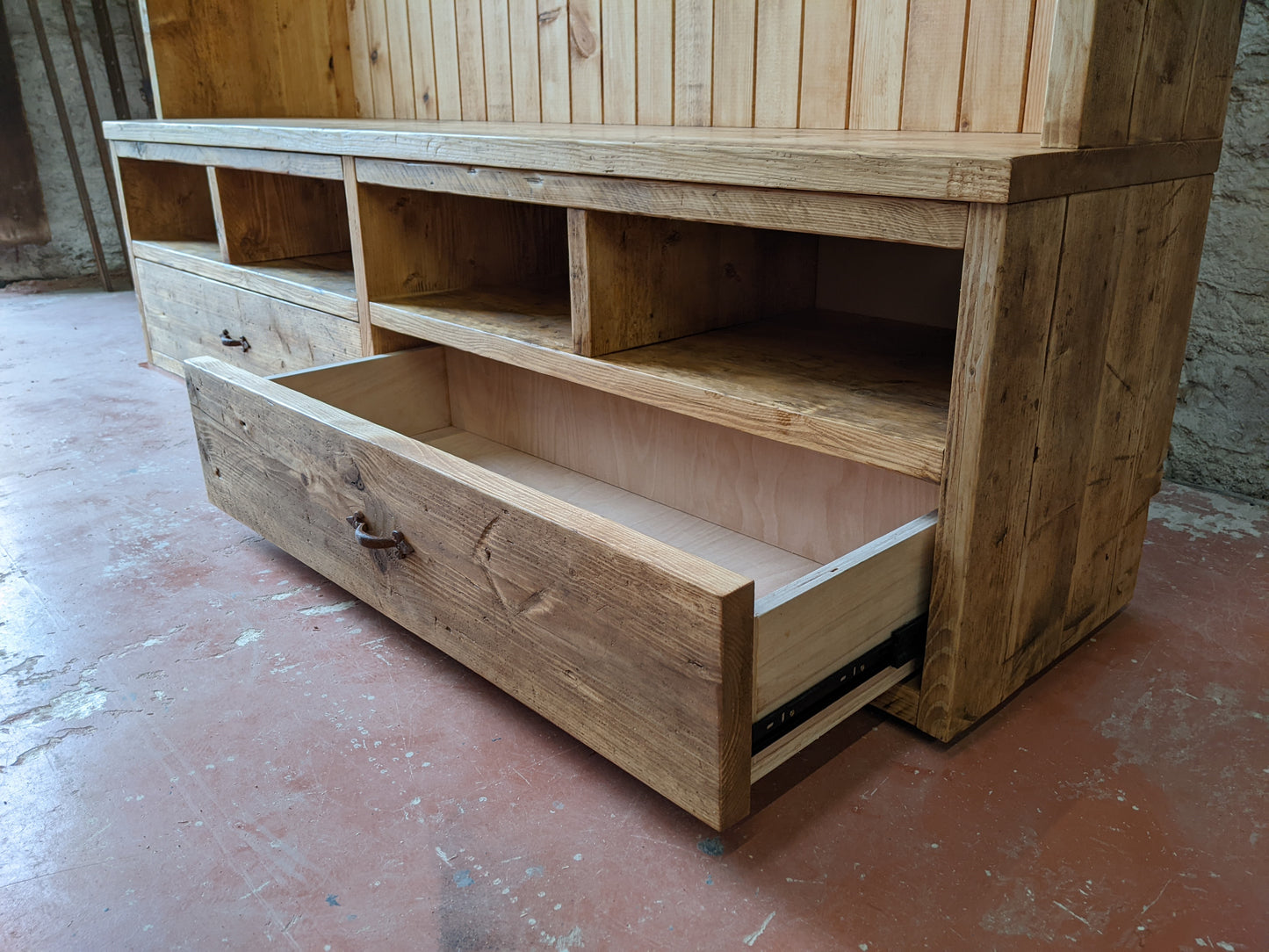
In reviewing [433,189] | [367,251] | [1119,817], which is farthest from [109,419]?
[1119,817]

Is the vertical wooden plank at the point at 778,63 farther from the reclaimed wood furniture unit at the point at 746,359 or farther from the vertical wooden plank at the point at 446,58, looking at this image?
the vertical wooden plank at the point at 446,58

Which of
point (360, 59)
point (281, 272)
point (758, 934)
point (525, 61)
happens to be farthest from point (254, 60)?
point (758, 934)

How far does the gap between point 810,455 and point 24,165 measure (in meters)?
4.07

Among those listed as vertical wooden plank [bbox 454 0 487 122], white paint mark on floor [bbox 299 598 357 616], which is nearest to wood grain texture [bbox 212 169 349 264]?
vertical wooden plank [bbox 454 0 487 122]

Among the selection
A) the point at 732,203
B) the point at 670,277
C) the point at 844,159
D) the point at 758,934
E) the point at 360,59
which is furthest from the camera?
the point at 360,59

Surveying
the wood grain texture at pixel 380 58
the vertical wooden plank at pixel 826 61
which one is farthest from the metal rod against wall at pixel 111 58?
the vertical wooden plank at pixel 826 61

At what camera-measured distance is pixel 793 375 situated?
4.05 ft

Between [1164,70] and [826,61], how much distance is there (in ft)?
1.75

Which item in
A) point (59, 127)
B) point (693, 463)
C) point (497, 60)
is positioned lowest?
point (693, 463)

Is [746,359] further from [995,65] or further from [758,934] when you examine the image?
[758,934]

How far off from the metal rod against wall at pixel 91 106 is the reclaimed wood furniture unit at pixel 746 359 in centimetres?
258

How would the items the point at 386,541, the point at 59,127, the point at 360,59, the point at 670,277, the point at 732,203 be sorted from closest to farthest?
the point at 732,203 → the point at 386,541 → the point at 670,277 → the point at 360,59 → the point at 59,127

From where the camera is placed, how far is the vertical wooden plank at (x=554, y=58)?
6.21 feet

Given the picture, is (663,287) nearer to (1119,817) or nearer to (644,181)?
(644,181)
